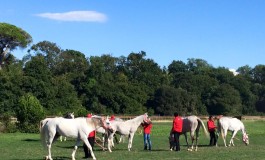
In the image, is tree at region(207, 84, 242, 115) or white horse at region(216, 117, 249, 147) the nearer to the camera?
white horse at region(216, 117, 249, 147)

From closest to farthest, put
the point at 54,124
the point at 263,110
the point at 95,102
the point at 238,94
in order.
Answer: the point at 54,124 → the point at 95,102 → the point at 238,94 → the point at 263,110

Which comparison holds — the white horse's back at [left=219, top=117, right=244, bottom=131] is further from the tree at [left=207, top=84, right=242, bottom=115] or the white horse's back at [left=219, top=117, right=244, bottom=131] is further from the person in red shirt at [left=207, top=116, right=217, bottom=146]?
the tree at [left=207, top=84, right=242, bottom=115]

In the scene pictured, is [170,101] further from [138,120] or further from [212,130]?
[138,120]

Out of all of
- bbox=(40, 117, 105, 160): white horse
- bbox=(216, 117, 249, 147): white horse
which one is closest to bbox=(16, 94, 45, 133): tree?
bbox=(216, 117, 249, 147): white horse

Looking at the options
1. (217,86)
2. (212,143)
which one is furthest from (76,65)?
(212,143)

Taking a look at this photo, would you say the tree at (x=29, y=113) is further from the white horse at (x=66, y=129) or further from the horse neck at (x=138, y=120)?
the white horse at (x=66, y=129)

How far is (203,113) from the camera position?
11088cm

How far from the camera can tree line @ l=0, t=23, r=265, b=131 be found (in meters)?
75.2

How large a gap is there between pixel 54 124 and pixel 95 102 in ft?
237

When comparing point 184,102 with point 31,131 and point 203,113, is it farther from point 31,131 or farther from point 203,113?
point 31,131

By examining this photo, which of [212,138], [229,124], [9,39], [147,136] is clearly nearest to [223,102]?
[9,39]

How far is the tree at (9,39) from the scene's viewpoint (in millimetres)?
90194

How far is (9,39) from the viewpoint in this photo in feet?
300

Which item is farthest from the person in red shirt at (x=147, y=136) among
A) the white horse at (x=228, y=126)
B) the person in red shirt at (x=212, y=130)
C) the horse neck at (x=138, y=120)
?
the white horse at (x=228, y=126)
